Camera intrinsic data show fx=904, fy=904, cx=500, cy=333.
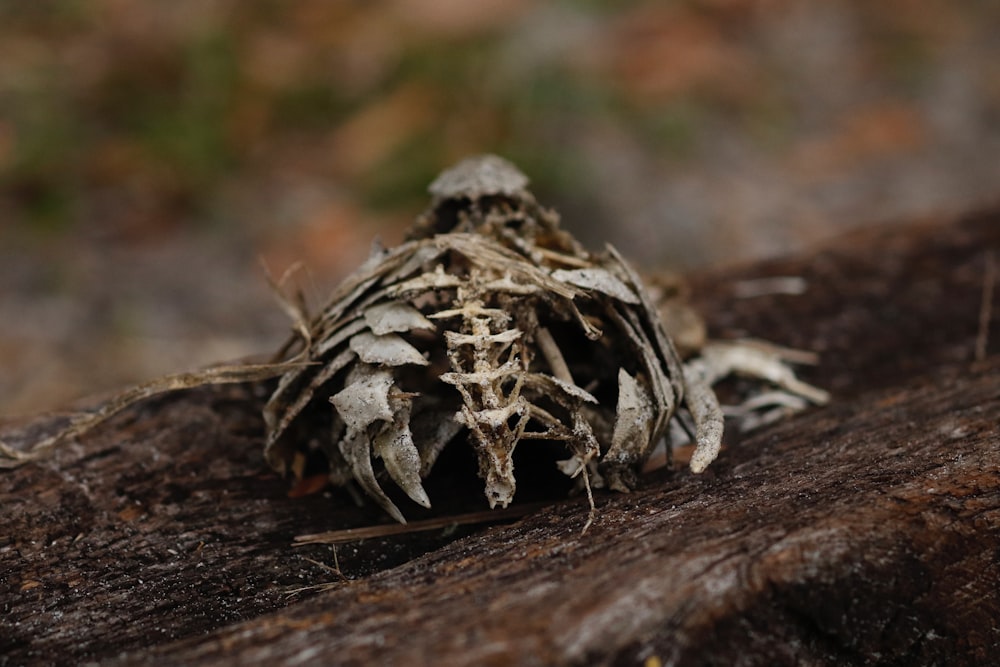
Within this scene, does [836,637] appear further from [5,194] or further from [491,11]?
[491,11]

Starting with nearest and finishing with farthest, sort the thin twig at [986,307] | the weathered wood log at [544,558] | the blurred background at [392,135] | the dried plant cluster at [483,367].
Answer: the weathered wood log at [544,558] < the dried plant cluster at [483,367] < the thin twig at [986,307] < the blurred background at [392,135]

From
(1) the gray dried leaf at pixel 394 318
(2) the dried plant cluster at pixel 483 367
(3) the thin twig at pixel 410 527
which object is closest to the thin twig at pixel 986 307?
(2) the dried plant cluster at pixel 483 367

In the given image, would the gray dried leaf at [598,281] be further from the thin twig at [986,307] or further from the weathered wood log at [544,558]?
the thin twig at [986,307]

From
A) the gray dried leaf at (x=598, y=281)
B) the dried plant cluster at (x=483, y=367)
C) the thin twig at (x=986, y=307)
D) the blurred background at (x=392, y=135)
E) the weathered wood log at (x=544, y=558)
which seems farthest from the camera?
the blurred background at (x=392, y=135)

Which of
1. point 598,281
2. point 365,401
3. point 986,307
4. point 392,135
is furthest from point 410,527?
point 392,135

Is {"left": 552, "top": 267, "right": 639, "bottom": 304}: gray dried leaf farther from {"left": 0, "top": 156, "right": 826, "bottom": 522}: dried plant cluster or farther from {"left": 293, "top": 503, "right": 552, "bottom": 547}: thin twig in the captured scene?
{"left": 293, "top": 503, "right": 552, "bottom": 547}: thin twig

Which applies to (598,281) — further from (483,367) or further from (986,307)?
(986,307)
